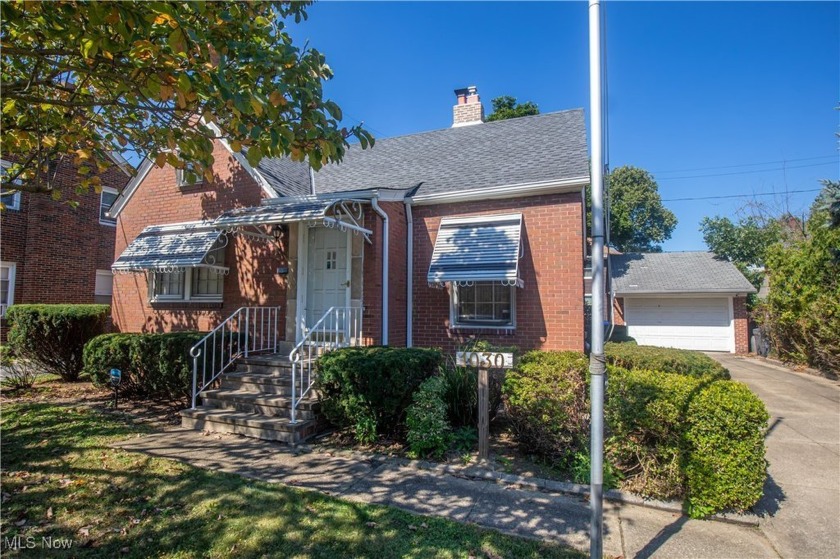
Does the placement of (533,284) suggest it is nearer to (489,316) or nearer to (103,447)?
(489,316)

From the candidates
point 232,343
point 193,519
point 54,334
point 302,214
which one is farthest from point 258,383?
point 54,334

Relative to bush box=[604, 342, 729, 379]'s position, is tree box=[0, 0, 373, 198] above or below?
above

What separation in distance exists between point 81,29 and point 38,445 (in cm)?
525

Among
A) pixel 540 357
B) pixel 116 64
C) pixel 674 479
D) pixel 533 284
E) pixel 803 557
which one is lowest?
pixel 803 557

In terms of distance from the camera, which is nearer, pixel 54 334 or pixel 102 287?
pixel 54 334

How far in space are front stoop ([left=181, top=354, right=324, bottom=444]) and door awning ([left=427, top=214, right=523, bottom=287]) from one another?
3315 millimetres

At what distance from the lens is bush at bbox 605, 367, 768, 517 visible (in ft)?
13.2

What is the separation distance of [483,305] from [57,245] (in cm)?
1895

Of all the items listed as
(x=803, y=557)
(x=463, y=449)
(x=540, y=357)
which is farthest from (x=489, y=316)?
(x=803, y=557)

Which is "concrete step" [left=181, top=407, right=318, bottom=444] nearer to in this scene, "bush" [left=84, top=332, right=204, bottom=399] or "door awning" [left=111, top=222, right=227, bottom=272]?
"bush" [left=84, top=332, right=204, bottom=399]

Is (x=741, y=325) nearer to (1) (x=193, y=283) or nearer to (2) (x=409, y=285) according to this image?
(2) (x=409, y=285)

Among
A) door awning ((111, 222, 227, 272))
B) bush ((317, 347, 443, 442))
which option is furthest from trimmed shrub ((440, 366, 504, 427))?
door awning ((111, 222, 227, 272))

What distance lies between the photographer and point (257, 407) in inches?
267

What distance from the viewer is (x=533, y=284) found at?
27.4ft
